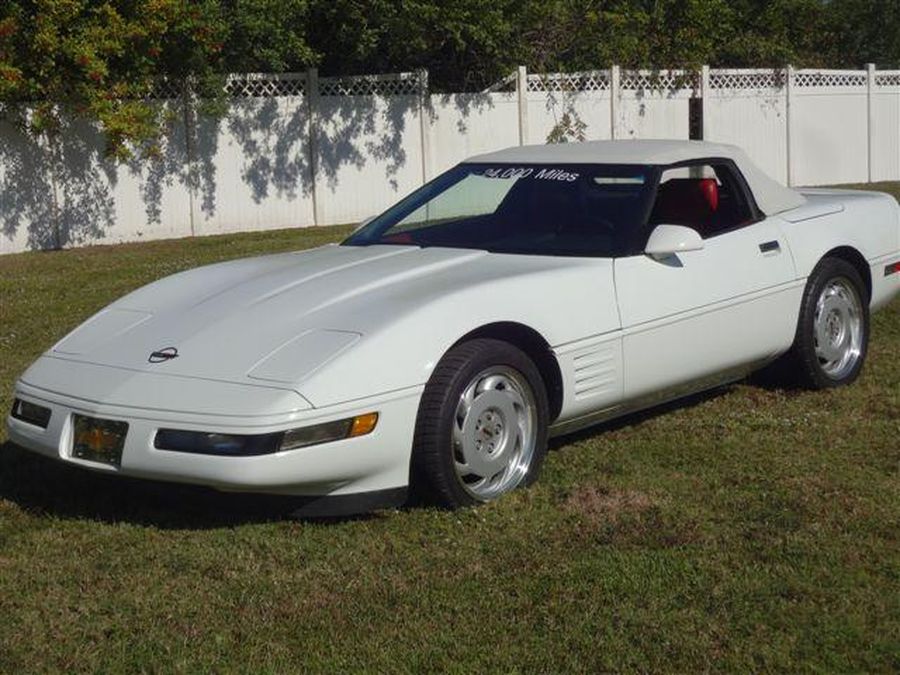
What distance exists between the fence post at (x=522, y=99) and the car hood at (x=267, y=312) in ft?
42.8

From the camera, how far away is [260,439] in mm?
4633

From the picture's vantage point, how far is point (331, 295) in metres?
5.35

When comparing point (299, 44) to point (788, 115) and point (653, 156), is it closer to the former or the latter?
point (788, 115)

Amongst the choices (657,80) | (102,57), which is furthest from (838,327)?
(657,80)

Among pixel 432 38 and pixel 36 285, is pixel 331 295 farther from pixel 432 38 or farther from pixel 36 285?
pixel 432 38

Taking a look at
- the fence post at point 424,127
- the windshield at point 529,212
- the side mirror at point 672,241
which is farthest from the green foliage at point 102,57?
the side mirror at point 672,241

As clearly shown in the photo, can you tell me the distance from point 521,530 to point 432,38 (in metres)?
13.2

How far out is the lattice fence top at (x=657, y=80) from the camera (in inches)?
789

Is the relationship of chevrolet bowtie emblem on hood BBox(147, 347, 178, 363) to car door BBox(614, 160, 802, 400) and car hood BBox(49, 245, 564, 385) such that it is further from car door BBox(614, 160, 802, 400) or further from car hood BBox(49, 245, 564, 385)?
car door BBox(614, 160, 802, 400)

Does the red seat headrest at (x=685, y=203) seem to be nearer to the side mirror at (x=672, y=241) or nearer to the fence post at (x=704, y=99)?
the side mirror at (x=672, y=241)

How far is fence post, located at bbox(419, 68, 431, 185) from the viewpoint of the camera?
18.4m

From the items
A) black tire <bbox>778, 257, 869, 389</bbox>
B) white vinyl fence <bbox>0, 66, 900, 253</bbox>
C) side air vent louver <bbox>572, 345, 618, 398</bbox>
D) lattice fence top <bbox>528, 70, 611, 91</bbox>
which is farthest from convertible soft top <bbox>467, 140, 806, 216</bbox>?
lattice fence top <bbox>528, 70, 611, 91</bbox>

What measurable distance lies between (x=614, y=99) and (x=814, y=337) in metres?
13.4

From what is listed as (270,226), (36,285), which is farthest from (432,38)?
(36,285)
